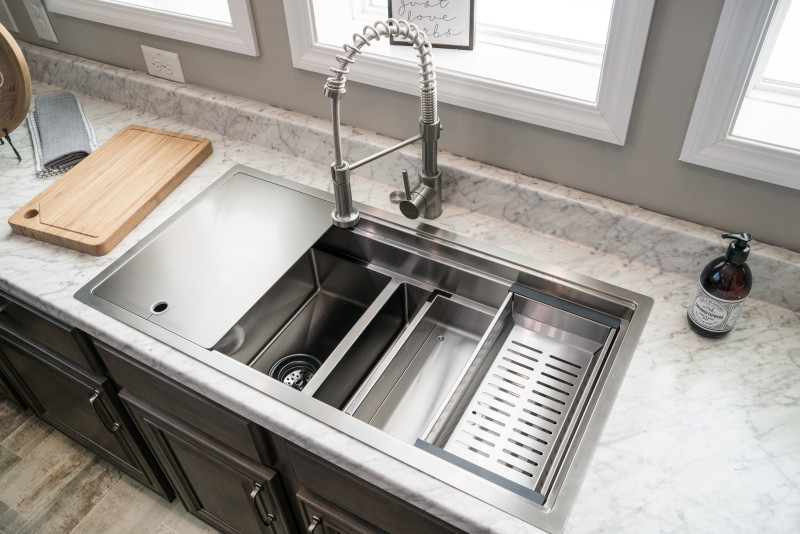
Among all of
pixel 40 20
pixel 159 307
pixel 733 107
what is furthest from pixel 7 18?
pixel 733 107

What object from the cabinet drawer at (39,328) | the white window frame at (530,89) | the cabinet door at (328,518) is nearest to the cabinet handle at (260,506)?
the cabinet door at (328,518)

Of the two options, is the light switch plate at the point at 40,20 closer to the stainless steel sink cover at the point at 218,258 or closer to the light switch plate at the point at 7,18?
the light switch plate at the point at 7,18

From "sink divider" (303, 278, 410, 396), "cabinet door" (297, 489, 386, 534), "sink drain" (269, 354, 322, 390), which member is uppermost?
"sink divider" (303, 278, 410, 396)

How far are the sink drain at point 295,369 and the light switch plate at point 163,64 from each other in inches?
34.5

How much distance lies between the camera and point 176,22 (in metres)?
1.60

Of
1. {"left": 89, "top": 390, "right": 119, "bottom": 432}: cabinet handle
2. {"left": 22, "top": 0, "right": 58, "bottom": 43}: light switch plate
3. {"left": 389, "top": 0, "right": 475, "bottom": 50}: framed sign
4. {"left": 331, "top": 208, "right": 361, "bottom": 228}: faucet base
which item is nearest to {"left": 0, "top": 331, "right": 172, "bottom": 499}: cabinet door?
{"left": 89, "top": 390, "right": 119, "bottom": 432}: cabinet handle

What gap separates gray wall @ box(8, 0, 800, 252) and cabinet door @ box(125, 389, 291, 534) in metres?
0.81

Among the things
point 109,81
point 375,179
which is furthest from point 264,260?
point 109,81

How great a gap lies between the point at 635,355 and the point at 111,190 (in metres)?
1.22

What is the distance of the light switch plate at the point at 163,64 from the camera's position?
67.1 inches

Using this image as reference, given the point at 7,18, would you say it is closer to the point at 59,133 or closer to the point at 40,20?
the point at 40,20

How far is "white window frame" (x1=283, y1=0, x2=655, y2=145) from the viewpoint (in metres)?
1.08

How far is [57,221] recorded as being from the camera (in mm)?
1399

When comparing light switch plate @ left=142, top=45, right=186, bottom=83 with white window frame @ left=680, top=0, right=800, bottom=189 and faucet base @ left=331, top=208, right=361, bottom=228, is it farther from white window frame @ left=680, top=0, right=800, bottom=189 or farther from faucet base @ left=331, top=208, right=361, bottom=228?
white window frame @ left=680, top=0, right=800, bottom=189
